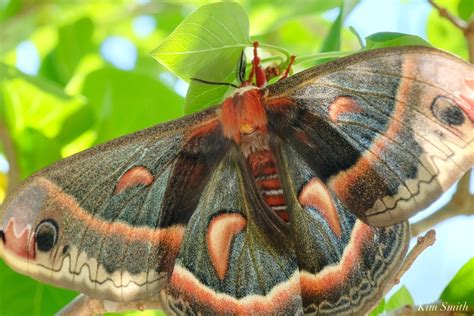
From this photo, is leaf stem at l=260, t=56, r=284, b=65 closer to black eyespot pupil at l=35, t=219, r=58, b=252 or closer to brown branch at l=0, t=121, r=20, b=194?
black eyespot pupil at l=35, t=219, r=58, b=252

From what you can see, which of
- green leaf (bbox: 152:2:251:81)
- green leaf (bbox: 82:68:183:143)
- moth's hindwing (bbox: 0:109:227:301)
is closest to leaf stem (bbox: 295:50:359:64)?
green leaf (bbox: 152:2:251:81)

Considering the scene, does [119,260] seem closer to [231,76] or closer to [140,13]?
[231,76]

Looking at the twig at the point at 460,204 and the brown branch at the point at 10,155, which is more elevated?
the twig at the point at 460,204

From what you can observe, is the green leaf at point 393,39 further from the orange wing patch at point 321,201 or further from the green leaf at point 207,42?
the orange wing patch at point 321,201

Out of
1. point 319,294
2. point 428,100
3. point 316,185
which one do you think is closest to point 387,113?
point 428,100

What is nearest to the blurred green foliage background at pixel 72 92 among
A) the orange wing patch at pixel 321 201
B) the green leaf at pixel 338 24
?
the green leaf at pixel 338 24

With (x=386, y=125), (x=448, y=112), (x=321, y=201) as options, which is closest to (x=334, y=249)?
(x=321, y=201)

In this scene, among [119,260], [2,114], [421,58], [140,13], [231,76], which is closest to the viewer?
[421,58]
